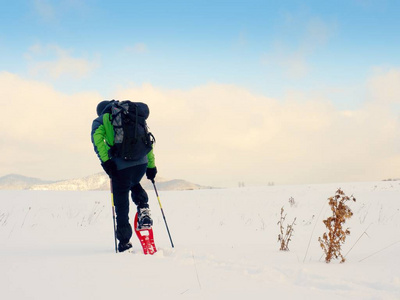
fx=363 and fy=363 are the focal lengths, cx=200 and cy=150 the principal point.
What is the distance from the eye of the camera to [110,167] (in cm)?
468

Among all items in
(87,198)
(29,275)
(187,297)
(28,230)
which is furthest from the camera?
(87,198)

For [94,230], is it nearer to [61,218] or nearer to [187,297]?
[61,218]

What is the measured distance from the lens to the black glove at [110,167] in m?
4.67

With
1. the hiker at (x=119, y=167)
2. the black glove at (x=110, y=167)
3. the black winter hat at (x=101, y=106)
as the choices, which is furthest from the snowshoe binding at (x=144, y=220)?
the black winter hat at (x=101, y=106)

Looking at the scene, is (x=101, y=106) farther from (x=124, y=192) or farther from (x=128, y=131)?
(x=124, y=192)

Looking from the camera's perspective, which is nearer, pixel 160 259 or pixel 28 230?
pixel 160 259

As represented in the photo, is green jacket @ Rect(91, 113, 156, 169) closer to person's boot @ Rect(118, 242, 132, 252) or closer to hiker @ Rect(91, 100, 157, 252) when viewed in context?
hiker @ Rect(91, 100, 157, 252)

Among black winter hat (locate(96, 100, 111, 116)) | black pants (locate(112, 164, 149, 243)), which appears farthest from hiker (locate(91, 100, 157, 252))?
black winter hat (locate(96, 100, 111, 116))

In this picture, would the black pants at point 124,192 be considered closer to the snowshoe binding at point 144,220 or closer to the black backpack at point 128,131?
the snowshoe binding at point 144,220

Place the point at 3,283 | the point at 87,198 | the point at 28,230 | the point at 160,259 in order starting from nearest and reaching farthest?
1. the point at 3,283
2. the point at 160,259
3. the point at 28,230
4. the point at 87,198

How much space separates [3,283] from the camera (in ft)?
9.19

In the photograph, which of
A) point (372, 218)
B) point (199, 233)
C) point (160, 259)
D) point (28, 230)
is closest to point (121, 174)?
point (160, 259)

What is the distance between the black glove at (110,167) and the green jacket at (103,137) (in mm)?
46

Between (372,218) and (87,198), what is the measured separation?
32.0ft
